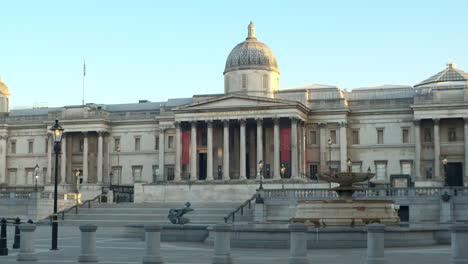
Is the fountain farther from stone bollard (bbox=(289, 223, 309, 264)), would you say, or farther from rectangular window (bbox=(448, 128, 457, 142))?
rectangular window (bbox=(448, 128, 457, 142))

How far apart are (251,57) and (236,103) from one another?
7.69 m

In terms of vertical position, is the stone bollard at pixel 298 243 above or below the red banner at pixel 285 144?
below

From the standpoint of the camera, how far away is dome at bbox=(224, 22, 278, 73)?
85.8m

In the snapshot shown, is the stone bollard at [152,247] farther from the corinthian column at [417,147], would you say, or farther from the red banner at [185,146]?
the red banner at [185,146]

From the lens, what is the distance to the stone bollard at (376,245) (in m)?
22.2

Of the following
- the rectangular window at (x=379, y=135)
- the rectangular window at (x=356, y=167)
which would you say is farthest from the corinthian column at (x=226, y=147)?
the rectangular window at (x=379, y=135)

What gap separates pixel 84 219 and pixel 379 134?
35698mm

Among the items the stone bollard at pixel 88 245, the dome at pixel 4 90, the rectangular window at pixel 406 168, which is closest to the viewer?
the stone bollard at pixel 88 245

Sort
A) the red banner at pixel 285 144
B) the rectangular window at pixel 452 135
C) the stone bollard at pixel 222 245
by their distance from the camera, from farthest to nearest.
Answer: the red banner at pixel 285 144 → the rectangular window at pixel 452 135 → the stone bollard at pixel 222 245

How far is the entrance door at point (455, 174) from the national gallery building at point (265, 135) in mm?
107

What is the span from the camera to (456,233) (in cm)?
2005

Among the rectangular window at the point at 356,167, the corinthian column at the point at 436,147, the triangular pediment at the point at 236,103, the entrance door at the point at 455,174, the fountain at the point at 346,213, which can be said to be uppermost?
the triangular pediment at the point at 236,103

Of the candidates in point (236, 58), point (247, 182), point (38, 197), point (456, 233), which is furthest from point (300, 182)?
point (456, 233)

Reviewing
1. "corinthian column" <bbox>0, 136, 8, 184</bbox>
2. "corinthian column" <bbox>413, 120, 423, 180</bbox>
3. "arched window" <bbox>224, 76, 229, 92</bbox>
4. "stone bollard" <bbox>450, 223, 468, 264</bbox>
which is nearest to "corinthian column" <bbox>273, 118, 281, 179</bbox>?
"arched window" <bbox>224, 76, 229, 92</bbox>
